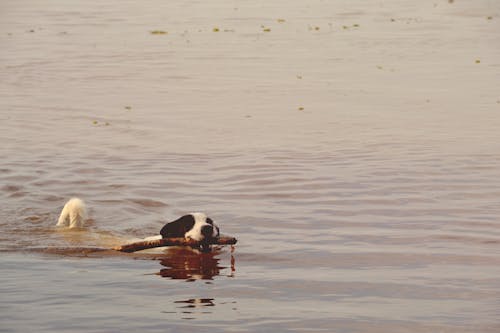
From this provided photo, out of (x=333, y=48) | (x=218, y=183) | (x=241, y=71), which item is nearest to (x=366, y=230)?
(x=218, y=183)

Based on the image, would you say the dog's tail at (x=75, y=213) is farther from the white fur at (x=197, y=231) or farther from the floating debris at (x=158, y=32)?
the floating debris at (x=158, y=32)

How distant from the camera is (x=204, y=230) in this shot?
960 cm

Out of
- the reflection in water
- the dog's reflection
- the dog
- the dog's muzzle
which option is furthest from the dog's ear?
the reflection in water

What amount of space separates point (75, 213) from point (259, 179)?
10.8ft

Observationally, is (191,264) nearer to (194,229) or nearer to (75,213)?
(194,229)

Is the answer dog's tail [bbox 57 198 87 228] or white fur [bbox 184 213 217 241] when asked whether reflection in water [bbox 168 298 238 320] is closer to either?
white fur [bbox 184 213 217 241]

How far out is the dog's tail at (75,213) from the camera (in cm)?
1095

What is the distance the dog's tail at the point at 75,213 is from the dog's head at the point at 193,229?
5.20 feet

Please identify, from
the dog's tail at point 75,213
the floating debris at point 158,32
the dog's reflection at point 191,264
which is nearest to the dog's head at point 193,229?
the dog's reflection at point 191,264

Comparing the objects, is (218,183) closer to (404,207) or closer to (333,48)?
(404,207)

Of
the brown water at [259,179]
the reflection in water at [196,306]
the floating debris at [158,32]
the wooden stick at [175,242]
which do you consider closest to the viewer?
the reflection in water at [196,306]

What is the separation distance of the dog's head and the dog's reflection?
27 cm

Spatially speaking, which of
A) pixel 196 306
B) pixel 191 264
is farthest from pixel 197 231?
pixel 196 306

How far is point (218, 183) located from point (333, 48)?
14.2 metres
